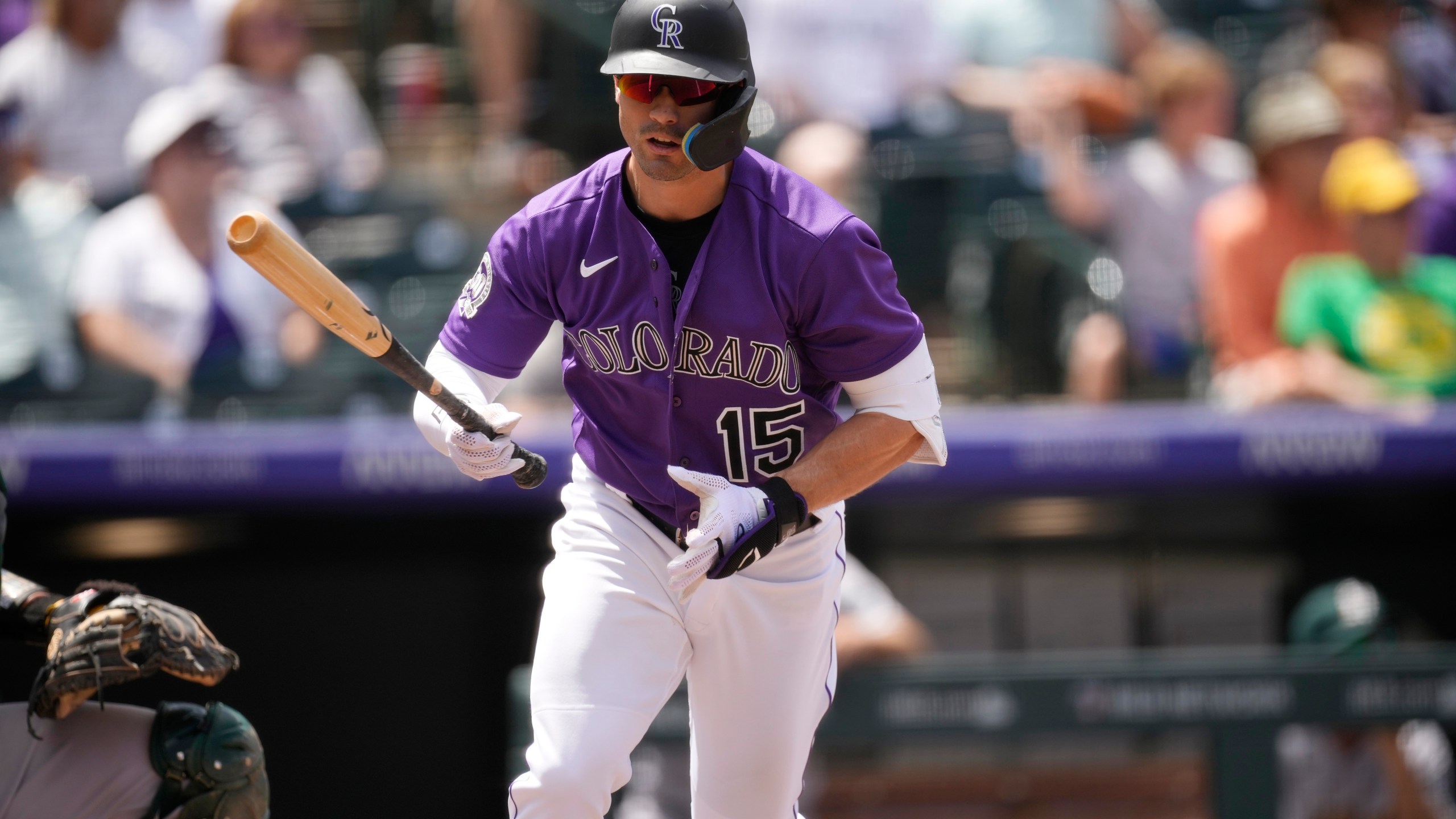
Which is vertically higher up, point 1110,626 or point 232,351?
point 232,351

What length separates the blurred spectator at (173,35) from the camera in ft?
20.5

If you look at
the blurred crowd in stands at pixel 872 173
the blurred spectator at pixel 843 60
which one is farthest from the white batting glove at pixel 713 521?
the blurred spectator at pixel 843 60

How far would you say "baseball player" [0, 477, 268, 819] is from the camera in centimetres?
266

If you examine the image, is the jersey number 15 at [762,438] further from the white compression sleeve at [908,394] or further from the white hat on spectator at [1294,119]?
the white hat on spectator at [1294,119]

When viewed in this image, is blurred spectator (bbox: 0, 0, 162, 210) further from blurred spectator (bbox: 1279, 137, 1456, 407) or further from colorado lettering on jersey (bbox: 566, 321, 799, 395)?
blurred spectator (bbox: 1279, 137, 1456, 407)

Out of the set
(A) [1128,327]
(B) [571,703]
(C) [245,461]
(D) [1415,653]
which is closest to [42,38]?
(C) [245,461]

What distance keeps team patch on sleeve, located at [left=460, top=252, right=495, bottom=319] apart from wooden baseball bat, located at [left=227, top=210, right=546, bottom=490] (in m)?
0.17

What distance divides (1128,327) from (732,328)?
11.2 ft

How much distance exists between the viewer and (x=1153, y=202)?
6.05 m

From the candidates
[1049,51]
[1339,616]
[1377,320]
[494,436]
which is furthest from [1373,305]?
[494,436]

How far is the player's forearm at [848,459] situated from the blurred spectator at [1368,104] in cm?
408

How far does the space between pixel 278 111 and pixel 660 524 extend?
3.89 metres

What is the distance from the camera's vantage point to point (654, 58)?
2641 mm

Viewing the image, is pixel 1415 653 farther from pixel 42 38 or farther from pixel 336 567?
pixel 42 38
